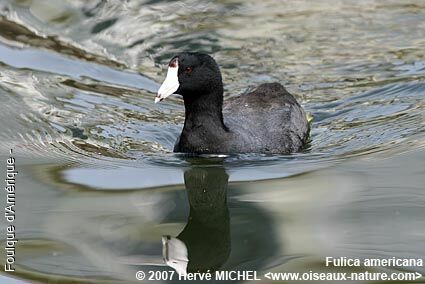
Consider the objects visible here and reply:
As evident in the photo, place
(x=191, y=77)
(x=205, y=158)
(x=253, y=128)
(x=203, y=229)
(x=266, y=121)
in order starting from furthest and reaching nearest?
(x=266, y=121)
(x=253, y=128)
(x=205, y=158)
(x=191, y=77)
(x=203, y=229)

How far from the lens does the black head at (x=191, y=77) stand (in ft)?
23.2

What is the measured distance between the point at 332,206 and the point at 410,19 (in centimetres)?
516

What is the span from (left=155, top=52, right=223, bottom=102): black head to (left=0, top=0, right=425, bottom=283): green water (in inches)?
20.3

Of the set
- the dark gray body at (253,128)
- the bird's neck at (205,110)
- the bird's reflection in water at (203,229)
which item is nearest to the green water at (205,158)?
the bird's reflection in water at (203,229)

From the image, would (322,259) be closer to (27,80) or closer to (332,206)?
(332,206)

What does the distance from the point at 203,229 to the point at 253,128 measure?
71.0 inches

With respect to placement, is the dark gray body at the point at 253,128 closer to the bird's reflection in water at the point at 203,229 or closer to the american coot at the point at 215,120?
the american coot at the point at 215,120

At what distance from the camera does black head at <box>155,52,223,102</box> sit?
23.2ft

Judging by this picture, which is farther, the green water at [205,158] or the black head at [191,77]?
the black head at [191,77]

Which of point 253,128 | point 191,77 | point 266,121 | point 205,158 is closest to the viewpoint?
point 191,77

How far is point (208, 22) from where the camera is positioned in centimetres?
1090

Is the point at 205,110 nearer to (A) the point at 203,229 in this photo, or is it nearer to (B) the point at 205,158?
(B) the point at 205,158

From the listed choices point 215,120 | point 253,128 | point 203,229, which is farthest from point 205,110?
point 203,229

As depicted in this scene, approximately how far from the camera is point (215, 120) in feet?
24.2
